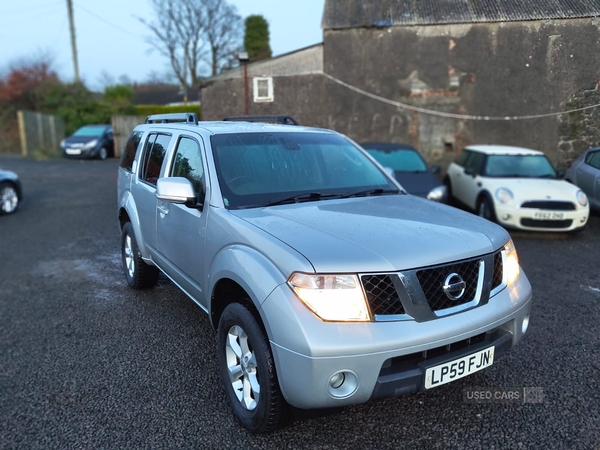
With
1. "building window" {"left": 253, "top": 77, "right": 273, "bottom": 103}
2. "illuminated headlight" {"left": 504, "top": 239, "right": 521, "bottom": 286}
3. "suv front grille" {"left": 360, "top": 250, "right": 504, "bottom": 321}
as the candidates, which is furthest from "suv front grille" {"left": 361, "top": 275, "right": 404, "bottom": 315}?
"building window" {"left": 253, "top": 77, "right": 273, "bottom": 103}

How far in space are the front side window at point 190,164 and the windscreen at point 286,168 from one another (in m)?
0.17

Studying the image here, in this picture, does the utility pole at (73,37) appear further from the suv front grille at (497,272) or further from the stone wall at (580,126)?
the suv front grille at (497,272)

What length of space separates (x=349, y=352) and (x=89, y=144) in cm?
2203

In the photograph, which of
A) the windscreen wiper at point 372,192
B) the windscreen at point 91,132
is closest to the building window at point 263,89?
the windscreen at point 91,132

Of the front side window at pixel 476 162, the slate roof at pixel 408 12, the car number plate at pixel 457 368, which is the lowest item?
the car number plate at pixel 457 368

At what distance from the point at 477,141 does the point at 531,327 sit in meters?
10.7

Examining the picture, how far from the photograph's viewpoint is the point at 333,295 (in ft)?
7.86

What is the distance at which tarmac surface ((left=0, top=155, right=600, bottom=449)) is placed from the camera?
9.09ft

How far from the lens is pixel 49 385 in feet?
11.2

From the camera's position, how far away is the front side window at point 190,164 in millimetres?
3548

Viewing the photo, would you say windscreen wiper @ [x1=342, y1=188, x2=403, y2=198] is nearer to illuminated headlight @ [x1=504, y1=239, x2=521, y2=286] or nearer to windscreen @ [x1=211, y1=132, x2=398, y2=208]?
windscreen @ [x1=211, y1=132, x2=398, y2=208]

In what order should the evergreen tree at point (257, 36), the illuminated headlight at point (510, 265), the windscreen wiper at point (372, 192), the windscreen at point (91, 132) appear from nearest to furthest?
the illuminated headlight at point (510, 265) → the windscreen wiper at point (372, 192) → the windscreen at point (91, 132) → the evergreen tree at point (257, 36)

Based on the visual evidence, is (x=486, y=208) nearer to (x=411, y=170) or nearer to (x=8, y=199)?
(x=411, y=170)

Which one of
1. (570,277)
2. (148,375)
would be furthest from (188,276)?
(570,277)
